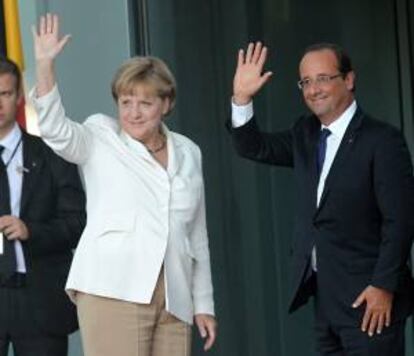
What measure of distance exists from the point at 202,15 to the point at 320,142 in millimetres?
1927

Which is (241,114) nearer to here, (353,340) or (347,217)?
(347,217)

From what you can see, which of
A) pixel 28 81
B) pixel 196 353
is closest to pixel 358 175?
pixel 196 353

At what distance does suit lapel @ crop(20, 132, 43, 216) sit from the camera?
4406 mm

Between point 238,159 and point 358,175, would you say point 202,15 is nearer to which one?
point 238,159

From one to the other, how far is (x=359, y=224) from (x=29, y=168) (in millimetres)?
1221

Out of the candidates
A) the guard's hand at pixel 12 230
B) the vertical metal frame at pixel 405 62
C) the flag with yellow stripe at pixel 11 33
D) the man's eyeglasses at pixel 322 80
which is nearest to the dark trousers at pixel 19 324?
the guard's hand at pixel 12 230

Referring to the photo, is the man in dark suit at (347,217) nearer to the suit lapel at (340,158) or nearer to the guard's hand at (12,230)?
the suit lapel at (340,158)

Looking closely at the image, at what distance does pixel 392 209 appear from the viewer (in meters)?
4.16

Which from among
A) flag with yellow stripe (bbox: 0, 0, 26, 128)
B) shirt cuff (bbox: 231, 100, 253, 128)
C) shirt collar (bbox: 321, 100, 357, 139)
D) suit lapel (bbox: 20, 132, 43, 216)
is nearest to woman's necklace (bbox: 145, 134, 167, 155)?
shirt cuff (bbox: 231, 100, 253, 128)

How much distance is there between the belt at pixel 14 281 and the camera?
4.31 meters

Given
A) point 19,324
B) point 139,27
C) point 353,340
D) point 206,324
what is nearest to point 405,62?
point 139,27

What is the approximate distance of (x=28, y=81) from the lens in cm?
616

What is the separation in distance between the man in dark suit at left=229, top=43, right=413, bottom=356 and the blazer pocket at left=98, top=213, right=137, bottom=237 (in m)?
0.70

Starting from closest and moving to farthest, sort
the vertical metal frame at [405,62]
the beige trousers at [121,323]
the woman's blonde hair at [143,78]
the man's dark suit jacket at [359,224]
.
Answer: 1. the beige trousers at [121,323]
2. the woman's blonde hair at [143,78]
3. the man's dark suit jacket at [359,224]
4. the vertical metal frame at [405,62]
